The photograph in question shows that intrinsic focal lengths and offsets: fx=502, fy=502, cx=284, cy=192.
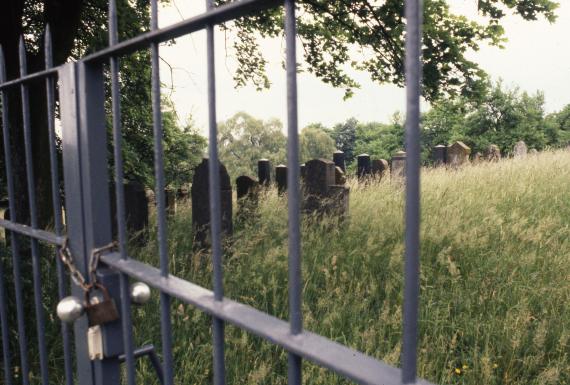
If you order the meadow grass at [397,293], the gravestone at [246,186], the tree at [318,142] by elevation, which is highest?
the tree at [318,142]

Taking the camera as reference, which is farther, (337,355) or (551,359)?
(551,359)

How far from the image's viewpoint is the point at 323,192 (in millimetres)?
5418

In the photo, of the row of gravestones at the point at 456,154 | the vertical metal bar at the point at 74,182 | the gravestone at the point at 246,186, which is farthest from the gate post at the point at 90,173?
the row of gravestones at the point at 456,154

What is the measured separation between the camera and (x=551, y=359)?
3.04 metres

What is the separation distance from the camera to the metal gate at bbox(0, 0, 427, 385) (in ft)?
2.36

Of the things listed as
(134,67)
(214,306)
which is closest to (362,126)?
(134,67)

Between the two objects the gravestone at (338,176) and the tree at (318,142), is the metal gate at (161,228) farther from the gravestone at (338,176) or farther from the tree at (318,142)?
the tree at (318,142)

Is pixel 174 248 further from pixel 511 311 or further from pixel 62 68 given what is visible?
pixel 62 68

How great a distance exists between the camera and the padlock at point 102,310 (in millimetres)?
1557

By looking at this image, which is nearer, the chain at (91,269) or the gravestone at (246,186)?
the chain at (91,269)

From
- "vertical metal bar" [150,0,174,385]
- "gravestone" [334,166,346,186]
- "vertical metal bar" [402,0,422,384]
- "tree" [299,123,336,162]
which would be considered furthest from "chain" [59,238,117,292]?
"tree" [299,123,336,162]

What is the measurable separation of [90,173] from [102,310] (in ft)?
1.42

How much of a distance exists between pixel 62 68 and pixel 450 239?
379 centimetres

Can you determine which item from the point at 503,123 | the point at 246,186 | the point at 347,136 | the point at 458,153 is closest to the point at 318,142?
the point at 347,136
